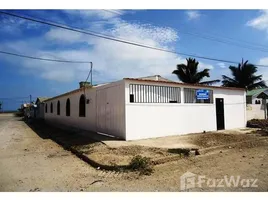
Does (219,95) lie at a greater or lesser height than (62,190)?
greater

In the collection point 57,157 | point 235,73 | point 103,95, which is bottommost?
point 57,157

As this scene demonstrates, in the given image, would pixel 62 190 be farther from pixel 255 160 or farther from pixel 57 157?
pixel 255 160

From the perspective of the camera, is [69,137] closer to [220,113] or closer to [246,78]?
[220,113]

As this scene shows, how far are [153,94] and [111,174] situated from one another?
5680 millimetres

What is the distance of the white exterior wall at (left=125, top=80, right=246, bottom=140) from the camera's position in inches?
403

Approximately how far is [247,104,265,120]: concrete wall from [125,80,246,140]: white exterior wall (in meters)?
2.12

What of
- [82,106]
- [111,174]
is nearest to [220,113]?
[82,106]

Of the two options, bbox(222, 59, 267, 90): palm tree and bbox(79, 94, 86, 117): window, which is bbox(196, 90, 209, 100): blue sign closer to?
bbox(79, 94, 86, 117): window

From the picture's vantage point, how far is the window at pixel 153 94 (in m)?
10.3

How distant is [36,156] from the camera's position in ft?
27.2

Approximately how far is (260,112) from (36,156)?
1648cm

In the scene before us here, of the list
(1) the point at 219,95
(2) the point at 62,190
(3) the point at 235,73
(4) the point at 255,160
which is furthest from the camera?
(3) the point at 235,73

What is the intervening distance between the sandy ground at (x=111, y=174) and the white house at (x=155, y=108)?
123 inches
